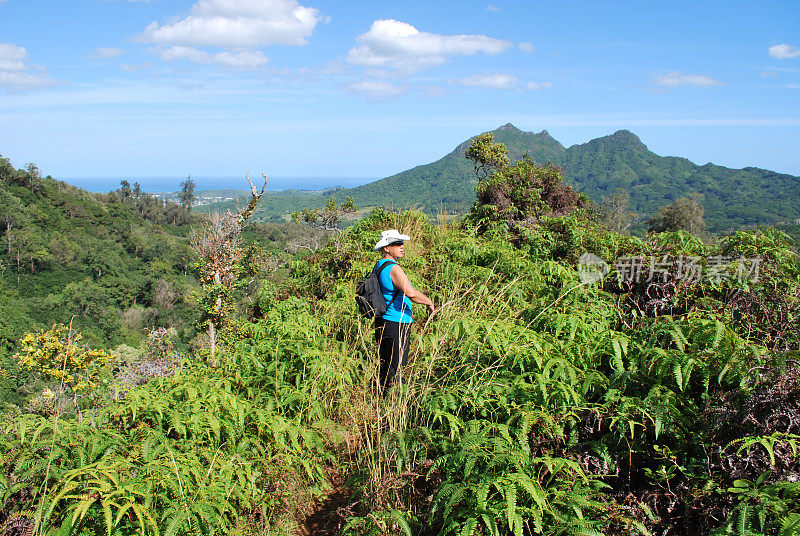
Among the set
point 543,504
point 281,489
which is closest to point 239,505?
point 281,489

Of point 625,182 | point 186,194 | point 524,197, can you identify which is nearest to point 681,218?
point 524,197

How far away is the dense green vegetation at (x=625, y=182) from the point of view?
243 ft

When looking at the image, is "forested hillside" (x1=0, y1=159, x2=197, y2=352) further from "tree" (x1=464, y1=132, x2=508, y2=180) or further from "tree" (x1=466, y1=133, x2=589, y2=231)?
"tree" (x1=466, y1=133, x2=589, y2=231)

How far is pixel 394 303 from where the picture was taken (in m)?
3.29

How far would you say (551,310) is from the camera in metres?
2.94

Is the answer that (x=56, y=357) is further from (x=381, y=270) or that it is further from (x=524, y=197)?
(x=524, y=197)

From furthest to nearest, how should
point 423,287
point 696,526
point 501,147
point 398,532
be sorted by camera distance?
point 501,147
point 423,287
point 398,532
point 696,526

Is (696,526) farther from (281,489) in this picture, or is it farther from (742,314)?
(281,489)

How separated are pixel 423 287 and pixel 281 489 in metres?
2.65

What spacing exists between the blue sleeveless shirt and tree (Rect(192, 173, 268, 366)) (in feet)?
18.5

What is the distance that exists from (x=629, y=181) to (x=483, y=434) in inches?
5471

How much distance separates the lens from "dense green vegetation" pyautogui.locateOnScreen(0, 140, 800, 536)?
5.51ft

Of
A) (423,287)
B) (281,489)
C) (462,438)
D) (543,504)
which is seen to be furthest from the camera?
(423,287)

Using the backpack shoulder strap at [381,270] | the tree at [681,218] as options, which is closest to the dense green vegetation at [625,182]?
the tree at [681,218]
